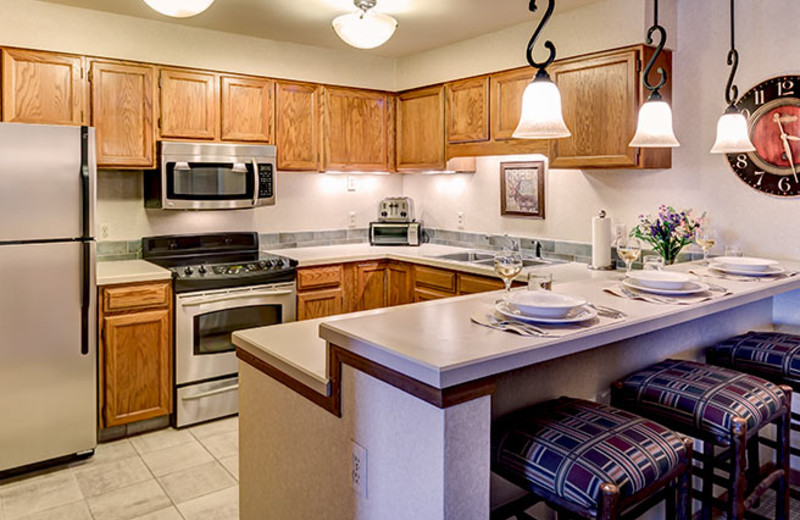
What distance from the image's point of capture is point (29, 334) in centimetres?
302

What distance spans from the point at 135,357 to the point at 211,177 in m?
1.25

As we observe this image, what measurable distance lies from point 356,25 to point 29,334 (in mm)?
2260

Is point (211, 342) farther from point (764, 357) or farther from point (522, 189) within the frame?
point (764, 357)

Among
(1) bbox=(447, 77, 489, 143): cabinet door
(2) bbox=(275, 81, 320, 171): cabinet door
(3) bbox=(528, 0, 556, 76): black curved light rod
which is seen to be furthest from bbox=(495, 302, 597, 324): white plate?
(2) bbox=(275, 81, 320, 171): cabinet door

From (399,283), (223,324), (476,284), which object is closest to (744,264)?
(476,284)

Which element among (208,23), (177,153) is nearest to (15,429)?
(177,153)

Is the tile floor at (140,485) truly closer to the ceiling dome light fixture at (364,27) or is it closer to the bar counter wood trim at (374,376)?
the bar counter wood trim at (374,376)

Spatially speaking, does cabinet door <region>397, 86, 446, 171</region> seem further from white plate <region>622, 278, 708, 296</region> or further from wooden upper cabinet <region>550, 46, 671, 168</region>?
white plate <region>622, 278, 708, 296</region>

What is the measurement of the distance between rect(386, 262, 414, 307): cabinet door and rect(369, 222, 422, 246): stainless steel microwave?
42 cm

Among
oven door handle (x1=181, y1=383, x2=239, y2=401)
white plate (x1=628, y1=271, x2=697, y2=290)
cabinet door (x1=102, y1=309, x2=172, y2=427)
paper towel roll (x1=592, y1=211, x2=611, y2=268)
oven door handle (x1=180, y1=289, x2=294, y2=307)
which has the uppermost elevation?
paper towel roll (x1=592, y1=211, x2=611, y2=268)

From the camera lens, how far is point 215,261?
168 inches

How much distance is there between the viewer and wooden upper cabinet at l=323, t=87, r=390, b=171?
15.3ft

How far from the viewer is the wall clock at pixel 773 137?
9.75 ft


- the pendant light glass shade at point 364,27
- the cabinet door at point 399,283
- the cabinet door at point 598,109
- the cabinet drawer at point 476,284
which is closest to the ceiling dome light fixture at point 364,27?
the pendant light glass shade at point 364,27
